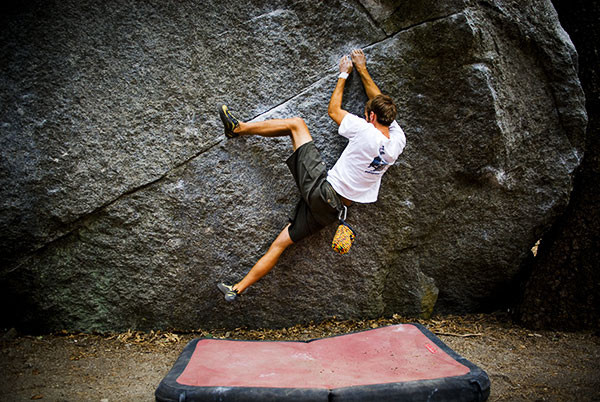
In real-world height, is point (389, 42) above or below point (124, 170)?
above

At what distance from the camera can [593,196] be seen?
11.6 feet

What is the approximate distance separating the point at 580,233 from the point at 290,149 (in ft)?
9.19

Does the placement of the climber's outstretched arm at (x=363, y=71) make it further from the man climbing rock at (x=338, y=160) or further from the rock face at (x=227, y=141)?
the rock face at (x=227, y=141)

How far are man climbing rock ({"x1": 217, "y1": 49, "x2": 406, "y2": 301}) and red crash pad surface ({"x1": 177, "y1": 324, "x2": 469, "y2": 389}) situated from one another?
0.54 metres

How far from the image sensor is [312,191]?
3152 mm

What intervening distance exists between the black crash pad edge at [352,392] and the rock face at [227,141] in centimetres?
121

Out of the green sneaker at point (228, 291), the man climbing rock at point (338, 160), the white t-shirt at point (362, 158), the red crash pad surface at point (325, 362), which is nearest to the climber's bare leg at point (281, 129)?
the man climbing rock at point (338, 160)

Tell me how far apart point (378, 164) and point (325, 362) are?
5.25ft

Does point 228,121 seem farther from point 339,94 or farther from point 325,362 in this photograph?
point 325,362

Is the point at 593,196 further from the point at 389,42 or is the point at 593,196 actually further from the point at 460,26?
the point at 389,42

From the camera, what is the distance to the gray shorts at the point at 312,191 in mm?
3131

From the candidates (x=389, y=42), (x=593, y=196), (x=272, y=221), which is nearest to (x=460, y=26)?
(x=389, y=42)

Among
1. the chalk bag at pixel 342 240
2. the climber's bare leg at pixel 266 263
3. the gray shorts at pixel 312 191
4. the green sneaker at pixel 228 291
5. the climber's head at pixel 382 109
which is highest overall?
the climber's head at pixel 382 109

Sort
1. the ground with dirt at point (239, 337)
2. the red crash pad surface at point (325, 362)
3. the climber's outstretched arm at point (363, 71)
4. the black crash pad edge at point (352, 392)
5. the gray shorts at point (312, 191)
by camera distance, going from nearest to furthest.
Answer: the black crash pad edge at point (352, 392) < the red crash pad surface at point (325, 362) < the ground with dirt at point (239, 337) < the gray shorts at point (312, 191) < the climber's outstretched arm at point (363, 71)
